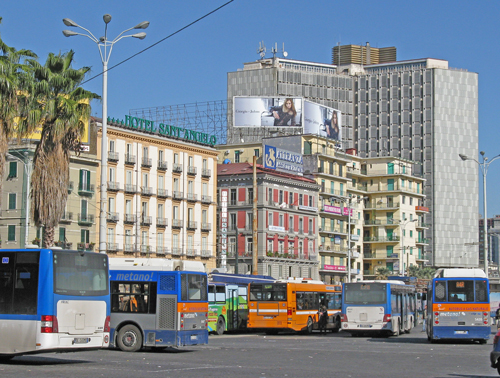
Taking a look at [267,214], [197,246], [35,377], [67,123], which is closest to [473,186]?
[267,214]

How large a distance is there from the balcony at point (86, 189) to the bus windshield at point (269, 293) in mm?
29881

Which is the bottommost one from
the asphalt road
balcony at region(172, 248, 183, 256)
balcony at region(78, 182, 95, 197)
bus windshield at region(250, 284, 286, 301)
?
the asphalt road

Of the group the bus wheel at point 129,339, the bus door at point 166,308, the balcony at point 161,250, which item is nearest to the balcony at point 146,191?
the balcony at point 161,250

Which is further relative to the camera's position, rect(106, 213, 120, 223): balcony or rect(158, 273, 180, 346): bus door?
rect(106, 213, 120, 223): balcony

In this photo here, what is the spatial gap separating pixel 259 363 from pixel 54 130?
16807 mm

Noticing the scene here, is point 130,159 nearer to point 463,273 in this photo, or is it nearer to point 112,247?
point 112,247

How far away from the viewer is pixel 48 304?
753 inches

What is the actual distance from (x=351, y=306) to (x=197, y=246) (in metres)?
42.8

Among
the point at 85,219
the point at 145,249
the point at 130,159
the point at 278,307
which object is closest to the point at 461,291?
the point at 278,307

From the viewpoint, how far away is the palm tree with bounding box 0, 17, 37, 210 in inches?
1233

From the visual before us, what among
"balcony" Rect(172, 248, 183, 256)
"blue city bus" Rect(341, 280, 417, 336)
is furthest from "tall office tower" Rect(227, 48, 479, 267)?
"blue city bus" Rect(341, 280, 417, 336)

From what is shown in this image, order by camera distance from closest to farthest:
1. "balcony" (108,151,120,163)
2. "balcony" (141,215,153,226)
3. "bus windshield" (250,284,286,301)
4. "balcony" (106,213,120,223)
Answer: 1. "bus windshield" (250,284,286,301)
2. "balcony" (106,213,120,223)
3. "balcony" (108,151,120,163)
4. "balcony" (141,215,153,226)

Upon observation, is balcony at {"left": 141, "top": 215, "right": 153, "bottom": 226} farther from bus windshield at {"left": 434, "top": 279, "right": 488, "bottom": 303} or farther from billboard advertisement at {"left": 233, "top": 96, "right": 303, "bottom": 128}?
bus windshield at {"left": 434, "top": 279, "right": 488, "bottom": 303}

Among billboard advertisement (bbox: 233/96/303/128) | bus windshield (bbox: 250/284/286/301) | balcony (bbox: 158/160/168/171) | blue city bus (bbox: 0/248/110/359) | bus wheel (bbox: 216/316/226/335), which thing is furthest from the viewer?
billboard advertisement (bbox: 233/96/303/128)
